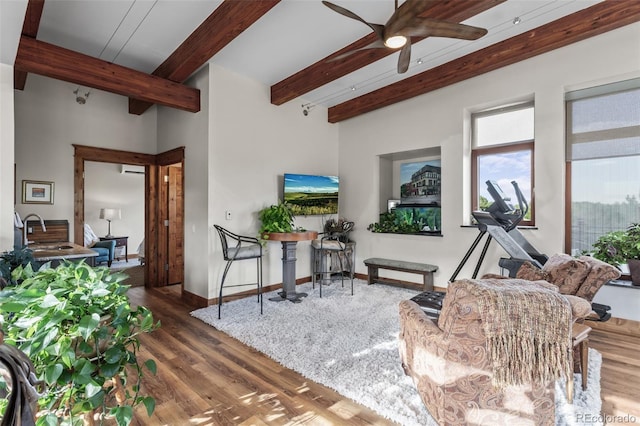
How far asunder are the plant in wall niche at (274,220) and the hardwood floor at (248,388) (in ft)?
5.26

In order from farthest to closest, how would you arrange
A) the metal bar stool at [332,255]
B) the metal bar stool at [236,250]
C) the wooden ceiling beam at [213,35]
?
the metal bar stool at [332,255]
the metal bar stool at [236,250]
the wooden ceiling beam at [213,35]

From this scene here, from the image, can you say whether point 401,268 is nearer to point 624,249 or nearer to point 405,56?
point 624,249

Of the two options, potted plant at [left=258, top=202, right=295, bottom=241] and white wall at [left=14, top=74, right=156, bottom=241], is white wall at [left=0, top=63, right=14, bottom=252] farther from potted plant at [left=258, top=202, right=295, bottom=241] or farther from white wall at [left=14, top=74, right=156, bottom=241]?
potted plant at [left=258, top=202, right=295, bottom=241]

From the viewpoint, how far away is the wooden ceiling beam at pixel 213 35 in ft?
9.23

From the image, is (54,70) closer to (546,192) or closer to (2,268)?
(2,268)

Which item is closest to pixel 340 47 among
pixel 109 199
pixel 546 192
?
pixel 546 192

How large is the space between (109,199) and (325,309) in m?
7.36

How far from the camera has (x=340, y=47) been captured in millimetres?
3832

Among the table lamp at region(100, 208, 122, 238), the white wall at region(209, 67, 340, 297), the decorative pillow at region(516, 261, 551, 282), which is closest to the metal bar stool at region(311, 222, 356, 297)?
the white wall at region(209, 67, 340, 297)

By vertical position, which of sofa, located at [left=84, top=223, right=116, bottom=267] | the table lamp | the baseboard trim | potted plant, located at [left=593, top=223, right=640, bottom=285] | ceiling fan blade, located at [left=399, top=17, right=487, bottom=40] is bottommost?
the baseboard trim

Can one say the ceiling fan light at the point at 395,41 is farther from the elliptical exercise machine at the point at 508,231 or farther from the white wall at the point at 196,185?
the white wall at the point at 196,185

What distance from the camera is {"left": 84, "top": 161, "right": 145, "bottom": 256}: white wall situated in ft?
26.5

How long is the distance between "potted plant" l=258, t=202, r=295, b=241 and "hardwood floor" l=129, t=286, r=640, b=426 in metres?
1.60

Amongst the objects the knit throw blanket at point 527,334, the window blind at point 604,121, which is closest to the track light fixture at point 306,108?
the window blind at point 604,121
